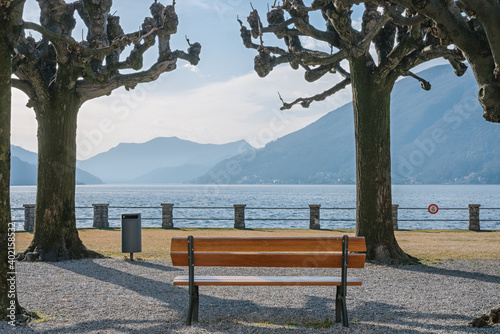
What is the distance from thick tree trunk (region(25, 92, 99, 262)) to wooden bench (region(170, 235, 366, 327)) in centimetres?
594

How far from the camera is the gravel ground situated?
511 cm

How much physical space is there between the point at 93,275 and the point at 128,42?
4.39 m

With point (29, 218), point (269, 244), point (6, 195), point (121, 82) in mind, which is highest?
point (121, 82)

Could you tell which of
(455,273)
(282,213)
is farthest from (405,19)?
(282,213)

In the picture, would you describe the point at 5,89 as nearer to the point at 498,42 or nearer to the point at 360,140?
the point at 498,42

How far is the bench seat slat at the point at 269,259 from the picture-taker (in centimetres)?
520

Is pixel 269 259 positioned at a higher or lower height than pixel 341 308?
higher

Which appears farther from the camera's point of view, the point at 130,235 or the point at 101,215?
the point at 101,215

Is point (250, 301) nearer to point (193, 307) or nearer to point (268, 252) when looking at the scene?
point (193, 307)

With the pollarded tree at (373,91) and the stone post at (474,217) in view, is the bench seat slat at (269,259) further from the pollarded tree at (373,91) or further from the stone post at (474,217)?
the stone post at (474,217)

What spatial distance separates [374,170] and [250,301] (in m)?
4.44

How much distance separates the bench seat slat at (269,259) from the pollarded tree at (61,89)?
19.2 ft

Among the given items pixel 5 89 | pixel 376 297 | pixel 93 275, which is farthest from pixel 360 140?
pixel 5 89

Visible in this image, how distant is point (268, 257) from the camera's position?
17.2 feet
